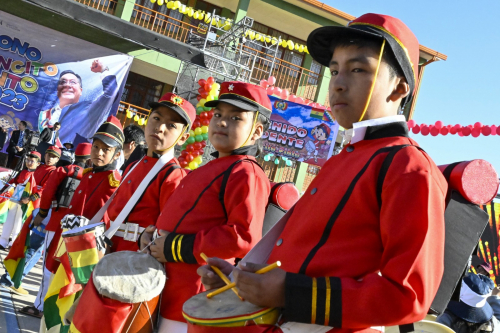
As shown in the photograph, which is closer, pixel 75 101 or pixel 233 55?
pixel 75 101

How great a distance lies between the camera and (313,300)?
4.00 feet

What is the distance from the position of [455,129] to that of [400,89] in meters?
11.0

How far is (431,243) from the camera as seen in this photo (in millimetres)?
1187

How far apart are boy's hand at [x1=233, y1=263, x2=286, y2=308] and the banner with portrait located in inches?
520

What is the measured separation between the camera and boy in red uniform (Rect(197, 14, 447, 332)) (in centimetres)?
116

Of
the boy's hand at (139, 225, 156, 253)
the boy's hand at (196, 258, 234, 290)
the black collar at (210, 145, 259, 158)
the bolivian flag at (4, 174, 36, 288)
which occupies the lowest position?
the bolivian flag at (4, 174, 36, 288)

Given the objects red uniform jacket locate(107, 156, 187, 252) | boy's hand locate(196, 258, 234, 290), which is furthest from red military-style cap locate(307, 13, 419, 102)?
red uniform jacket locate(107, 156, 187, 252)

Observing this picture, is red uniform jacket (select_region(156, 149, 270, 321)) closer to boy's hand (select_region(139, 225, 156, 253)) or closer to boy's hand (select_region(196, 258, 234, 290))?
boy's hand (select_region(139, 225, 156, 253))

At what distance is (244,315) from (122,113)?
16.6 meters

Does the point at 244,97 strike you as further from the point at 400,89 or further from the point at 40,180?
the point at 40,180

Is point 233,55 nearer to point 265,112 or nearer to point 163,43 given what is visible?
point 163,43

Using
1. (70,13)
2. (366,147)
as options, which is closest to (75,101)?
(70,13)

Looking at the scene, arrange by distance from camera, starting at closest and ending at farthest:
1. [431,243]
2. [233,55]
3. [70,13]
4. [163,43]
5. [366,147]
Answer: [431,243] < [366,147] < [70,13] < [163,43] < [233,55]

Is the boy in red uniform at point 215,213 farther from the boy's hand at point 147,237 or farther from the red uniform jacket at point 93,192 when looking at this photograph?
the red uniform jacket at point 93,192
